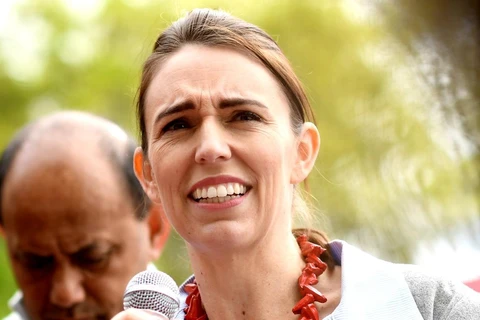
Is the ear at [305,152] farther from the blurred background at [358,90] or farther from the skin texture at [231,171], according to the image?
the blurred background at [358,90]

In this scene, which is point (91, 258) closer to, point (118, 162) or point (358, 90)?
point (118, 162)

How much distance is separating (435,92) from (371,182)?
389 cm

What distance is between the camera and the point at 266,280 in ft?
8.71

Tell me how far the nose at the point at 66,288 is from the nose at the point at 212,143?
46.7 inches

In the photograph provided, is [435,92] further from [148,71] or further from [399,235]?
[399,235]

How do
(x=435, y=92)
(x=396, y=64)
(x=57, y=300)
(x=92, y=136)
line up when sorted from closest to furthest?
(x=57, y=300) < (x=92, y=136) < (x=435, y=92) < (x=396, y=64)

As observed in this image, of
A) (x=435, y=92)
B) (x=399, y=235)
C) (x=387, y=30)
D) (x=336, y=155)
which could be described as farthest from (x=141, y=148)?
(x=336, y=155)

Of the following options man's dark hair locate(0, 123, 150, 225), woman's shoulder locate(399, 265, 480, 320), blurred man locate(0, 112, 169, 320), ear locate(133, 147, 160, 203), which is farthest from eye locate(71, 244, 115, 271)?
woman's shoulder locate(399, 265, 480, 320)

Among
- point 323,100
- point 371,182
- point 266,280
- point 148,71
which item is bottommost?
point 266,280

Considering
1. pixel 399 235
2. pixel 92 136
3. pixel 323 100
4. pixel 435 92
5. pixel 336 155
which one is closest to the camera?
pixel 92 136

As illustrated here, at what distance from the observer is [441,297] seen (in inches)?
98.6

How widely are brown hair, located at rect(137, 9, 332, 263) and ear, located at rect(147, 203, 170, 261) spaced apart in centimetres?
90

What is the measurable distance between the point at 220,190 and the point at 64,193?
47.0 inches

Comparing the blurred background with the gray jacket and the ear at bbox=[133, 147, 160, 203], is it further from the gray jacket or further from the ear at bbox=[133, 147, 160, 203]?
the gray jacket
